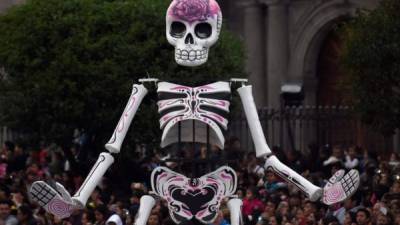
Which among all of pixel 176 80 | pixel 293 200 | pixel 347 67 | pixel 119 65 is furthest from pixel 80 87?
pixel 176 80

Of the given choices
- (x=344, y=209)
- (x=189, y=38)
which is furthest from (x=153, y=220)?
(x=189, y=38)

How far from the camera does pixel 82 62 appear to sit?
26.3m

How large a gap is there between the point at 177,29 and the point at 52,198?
2.11 metres

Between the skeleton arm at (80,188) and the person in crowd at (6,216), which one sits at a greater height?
the skeleton arm at (80,188)

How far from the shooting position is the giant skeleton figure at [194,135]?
14133 mm

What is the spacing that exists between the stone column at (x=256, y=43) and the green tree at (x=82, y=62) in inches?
357

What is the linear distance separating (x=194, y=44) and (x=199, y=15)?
0.32 meters

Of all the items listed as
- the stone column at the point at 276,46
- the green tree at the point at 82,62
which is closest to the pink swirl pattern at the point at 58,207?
the green tree at the point at 82,62

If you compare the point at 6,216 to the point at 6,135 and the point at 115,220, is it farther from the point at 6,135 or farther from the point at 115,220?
the point at 6,135

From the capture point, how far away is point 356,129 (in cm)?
3206

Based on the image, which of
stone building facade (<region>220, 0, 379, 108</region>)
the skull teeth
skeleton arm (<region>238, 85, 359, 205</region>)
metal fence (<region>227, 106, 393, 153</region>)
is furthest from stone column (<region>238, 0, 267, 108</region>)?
the skull teeth

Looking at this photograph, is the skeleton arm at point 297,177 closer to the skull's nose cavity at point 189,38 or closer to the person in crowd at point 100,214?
the skull's nose cavity at point 189,38

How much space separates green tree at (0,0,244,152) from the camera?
1022 inches

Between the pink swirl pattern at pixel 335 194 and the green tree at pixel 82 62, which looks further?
the green tree at pixel 82 62
